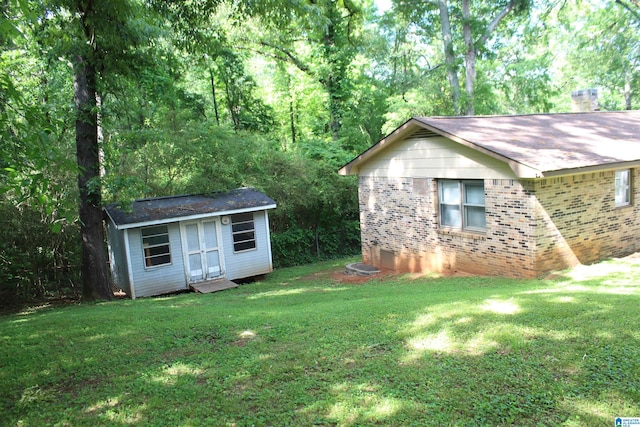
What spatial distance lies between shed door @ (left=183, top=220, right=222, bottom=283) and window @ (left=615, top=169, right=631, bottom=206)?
435 inches

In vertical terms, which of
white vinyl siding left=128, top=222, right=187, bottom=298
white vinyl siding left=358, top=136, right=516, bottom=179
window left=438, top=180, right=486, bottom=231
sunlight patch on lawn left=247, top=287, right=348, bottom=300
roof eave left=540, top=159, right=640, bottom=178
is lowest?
sunlight patch on lawn left=247, top=287, right=348, bottom=300

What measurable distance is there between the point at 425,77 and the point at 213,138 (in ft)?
52.0

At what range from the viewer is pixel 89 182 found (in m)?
12.2

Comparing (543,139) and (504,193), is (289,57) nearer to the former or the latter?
(543,139)

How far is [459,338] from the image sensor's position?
224 inches

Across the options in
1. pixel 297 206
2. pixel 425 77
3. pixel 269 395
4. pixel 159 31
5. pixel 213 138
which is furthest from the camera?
pixel 425 77

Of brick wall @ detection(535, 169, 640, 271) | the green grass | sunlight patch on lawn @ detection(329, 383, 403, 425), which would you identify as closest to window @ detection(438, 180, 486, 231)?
brick wall @ detection(535, 169, 640, 271)

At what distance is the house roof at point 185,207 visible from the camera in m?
13.7

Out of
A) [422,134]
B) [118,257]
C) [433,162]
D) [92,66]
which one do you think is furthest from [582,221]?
[118,257]

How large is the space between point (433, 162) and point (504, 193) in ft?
7.49

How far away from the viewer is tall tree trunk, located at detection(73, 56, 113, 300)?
40.0 feet

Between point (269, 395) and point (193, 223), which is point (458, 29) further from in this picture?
point (269, 395)

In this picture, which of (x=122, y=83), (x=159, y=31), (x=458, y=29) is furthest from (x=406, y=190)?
(x=458, y=29)

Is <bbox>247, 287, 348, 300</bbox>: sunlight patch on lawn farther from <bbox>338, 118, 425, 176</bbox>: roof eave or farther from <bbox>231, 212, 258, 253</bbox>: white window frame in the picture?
<bbox>338, 118, 425, 176</bbox>: roof eave
